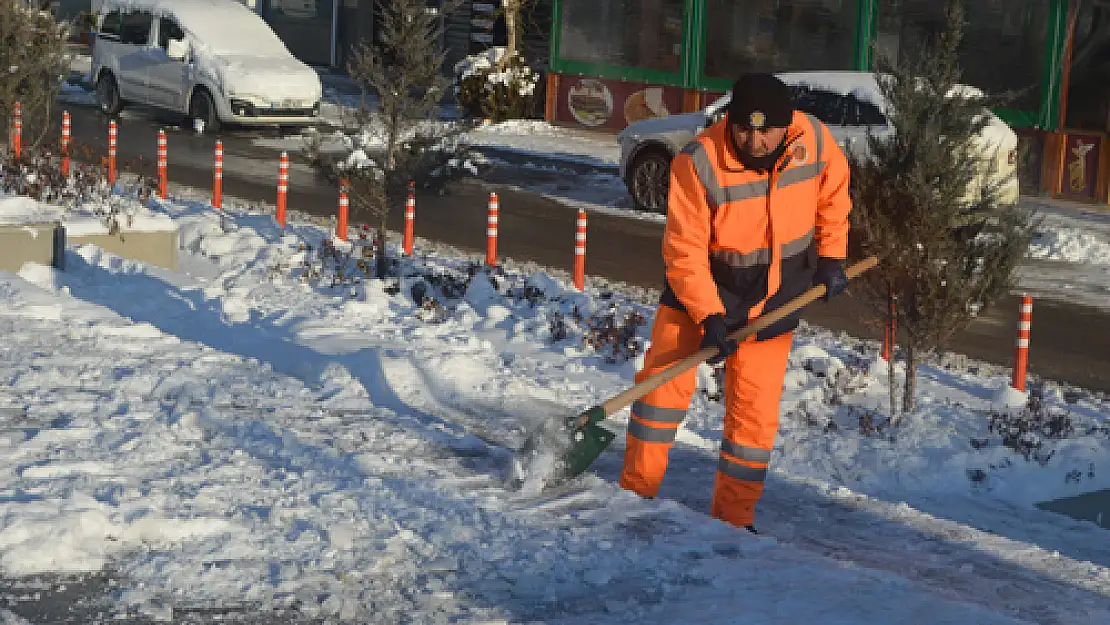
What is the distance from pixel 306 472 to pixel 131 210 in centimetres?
756

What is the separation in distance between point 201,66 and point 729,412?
17479 millimetres

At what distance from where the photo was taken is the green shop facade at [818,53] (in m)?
19.5

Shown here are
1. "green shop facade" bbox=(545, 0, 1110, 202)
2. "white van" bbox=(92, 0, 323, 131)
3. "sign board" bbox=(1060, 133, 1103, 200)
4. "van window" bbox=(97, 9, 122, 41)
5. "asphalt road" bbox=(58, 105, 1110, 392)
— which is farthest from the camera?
"van window" bbox=(97, 9, 122, 41)

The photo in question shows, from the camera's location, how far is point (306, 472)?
669 cm

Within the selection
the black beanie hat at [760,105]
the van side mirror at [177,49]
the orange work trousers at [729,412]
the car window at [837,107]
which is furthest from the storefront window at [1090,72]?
the black beanie hat at [760,105]

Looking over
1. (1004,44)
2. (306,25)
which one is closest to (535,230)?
(1004,44)

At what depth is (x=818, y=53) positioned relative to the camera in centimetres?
2223

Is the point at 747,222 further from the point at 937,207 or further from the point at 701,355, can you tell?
the point at 937,207

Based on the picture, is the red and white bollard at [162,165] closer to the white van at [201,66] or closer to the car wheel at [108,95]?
the white van at [201,66]

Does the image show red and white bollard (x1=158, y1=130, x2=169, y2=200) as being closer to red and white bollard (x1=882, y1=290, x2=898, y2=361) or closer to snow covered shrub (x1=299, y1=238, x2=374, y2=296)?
snow covered shrub (x1=299, y1=238, x2=374, y2=296)

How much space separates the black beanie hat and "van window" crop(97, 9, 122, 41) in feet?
64.3

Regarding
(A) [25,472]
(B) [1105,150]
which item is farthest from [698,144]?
(B) [1105,150]

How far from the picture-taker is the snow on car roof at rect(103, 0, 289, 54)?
74.7ft

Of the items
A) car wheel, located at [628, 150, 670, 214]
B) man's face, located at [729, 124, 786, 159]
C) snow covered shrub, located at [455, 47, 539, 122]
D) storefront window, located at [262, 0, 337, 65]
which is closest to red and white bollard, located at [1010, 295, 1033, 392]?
man's face, located at [729, 124, 786, 159]
